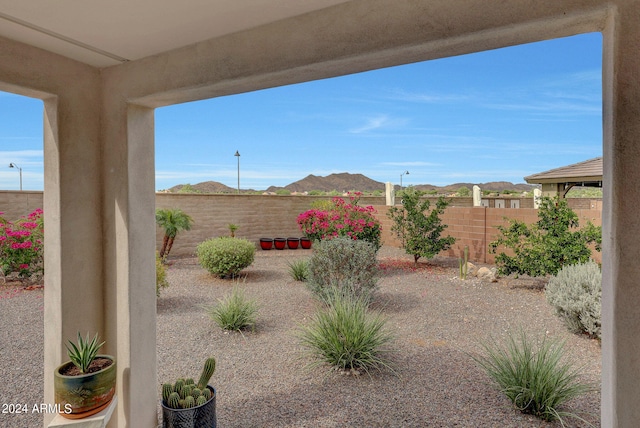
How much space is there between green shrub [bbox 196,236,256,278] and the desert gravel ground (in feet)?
1.60

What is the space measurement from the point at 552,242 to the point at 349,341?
438cm

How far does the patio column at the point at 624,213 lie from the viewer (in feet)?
3.86

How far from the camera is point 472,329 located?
14.7 feet

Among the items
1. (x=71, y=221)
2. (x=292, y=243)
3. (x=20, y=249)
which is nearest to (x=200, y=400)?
(x=71, y=221)

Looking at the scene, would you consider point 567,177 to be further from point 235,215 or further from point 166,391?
point 166,391

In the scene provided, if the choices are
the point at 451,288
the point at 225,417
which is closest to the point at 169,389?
the point at 225,417

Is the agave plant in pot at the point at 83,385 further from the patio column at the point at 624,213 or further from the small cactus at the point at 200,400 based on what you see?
the patio column at the point at 624,213

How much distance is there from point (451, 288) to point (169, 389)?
500 cm

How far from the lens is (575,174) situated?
9547 mm

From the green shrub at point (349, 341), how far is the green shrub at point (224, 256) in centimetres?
380

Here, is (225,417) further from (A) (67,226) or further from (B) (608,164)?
(B) (608,164)

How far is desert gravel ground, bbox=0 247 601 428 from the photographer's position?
274cm

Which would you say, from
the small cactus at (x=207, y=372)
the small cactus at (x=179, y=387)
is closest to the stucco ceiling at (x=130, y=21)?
the small cactus at (x=207, y=372)

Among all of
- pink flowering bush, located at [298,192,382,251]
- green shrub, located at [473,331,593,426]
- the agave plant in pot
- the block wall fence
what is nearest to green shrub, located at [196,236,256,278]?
pink flowering bush, located at [298,192,382,251]
